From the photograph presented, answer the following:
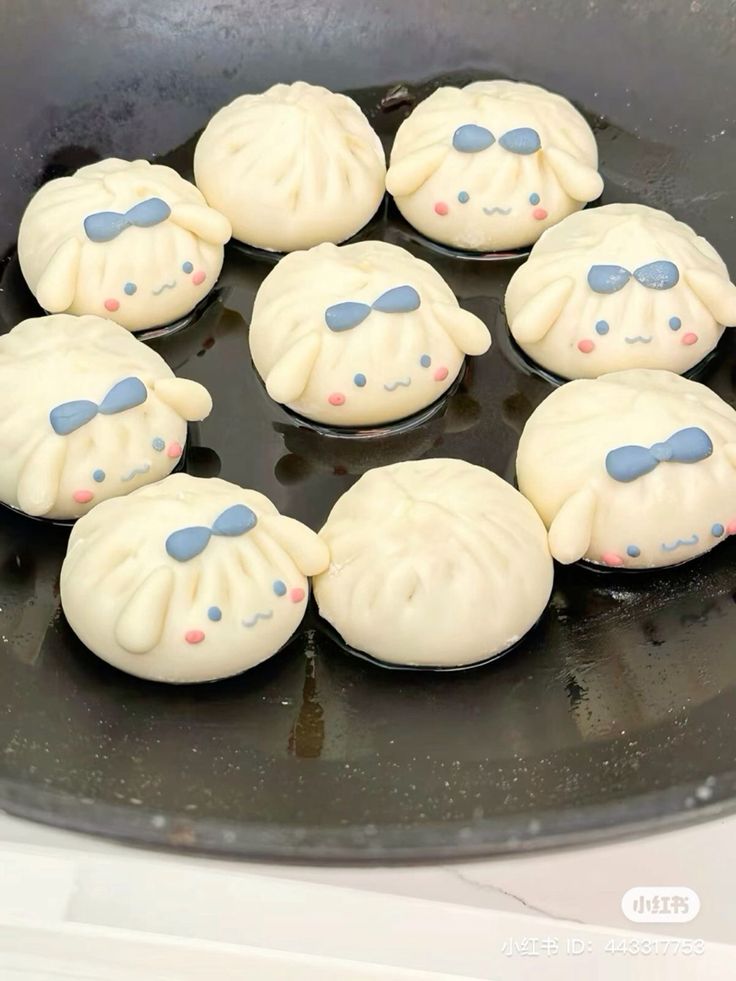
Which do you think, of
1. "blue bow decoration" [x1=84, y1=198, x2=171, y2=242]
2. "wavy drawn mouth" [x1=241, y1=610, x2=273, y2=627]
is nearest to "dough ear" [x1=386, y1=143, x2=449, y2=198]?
"blue bow decoration" [x1=84, y1=198, x2=171, y2=242]

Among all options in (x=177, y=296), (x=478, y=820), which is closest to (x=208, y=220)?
(x=177, y=296)

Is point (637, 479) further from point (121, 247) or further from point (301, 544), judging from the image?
point (121, 247)

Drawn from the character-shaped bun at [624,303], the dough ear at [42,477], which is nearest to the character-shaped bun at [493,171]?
the character-shaped bun at [624,303]

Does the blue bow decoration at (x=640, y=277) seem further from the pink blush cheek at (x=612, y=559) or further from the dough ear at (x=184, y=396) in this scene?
the dough ear at (x=184, y=396)

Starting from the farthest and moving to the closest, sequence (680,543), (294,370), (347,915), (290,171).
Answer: (290,171)
(294,370)
(680,543)
(347,915)

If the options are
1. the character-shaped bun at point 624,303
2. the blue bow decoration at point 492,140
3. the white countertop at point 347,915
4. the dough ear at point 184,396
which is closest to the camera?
the white countertop at point 347,915

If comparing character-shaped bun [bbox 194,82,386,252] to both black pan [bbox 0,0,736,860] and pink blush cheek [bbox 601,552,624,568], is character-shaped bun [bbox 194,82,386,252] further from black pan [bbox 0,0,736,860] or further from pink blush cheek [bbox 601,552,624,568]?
pink blush cheek [bbox 601,552,624,568]

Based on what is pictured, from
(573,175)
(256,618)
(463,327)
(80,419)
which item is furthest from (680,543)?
(80,419)
